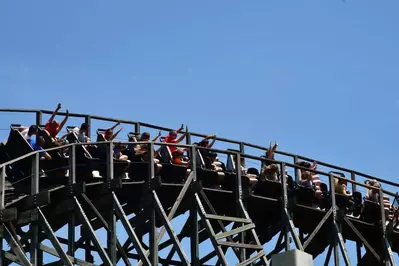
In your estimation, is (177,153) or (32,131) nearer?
(32,131)

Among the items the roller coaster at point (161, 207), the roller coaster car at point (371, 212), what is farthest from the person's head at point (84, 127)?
the roller coaster car at point (371, 212)

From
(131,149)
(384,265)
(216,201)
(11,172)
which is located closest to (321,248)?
(384,265)

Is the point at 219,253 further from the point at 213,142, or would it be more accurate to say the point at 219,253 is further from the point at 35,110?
the point at 35,110

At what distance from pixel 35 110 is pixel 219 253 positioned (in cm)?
653

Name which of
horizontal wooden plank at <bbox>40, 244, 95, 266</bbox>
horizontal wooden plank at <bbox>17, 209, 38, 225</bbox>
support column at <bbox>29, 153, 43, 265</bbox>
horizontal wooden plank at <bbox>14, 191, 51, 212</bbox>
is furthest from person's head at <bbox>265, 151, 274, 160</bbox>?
horizontal wooden plank at <bbox>17, 209, 38, 225</bbox>

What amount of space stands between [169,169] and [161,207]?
1.65 metres

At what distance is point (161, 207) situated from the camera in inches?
1093

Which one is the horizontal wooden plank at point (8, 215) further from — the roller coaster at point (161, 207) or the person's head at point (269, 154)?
the person's head at point (269, 154)

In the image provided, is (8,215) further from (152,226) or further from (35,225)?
(152,226)

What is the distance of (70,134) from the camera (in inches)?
1131

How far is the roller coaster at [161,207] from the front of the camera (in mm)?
26844

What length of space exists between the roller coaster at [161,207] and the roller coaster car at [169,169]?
25mm

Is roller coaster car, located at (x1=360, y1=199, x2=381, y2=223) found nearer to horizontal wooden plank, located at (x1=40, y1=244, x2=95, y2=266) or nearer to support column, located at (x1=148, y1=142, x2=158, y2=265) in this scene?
support column, located at (x1=148, y1=142, x2=158, y2=265)

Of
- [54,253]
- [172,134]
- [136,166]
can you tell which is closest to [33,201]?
[54,253]
